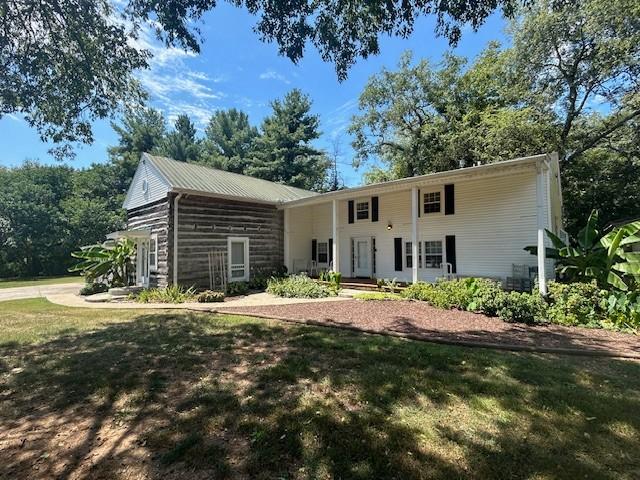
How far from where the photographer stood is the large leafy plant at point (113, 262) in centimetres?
1389

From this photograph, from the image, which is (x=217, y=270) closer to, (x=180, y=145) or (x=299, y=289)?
(x=299, y=289)

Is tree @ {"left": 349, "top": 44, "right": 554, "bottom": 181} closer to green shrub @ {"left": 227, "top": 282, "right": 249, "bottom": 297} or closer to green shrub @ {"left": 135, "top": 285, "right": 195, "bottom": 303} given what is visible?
green shrub @ {"left": 227, "top": 282, "right": 249, "bottom": 297}

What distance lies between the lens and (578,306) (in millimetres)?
7809

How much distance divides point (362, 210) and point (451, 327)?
30.6 ft

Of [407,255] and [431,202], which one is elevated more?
[431,202]

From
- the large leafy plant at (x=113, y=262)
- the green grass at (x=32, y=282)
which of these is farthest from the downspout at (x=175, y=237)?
the green grass at (x=32, y=282)

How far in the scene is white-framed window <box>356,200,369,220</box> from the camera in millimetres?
15735

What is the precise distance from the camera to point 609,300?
295 inches

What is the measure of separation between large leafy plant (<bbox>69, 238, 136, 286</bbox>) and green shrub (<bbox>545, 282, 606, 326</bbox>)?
15.2m

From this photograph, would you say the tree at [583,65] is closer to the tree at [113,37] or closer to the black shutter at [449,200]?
the black shutter at [449,200]

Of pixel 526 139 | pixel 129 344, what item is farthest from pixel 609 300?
pixel 526 139

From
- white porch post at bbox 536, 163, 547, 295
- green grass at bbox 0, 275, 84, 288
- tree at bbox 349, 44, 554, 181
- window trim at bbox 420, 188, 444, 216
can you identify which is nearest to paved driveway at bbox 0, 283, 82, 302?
green grass at bbox 0, 275, 84, 288

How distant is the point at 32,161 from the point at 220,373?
136 ft

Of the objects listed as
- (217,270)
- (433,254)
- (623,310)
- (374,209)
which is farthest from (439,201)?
(217,270)
